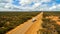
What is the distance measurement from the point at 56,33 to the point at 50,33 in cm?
26

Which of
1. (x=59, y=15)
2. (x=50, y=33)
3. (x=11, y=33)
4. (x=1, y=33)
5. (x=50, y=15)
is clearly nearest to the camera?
(x=1, y=33)

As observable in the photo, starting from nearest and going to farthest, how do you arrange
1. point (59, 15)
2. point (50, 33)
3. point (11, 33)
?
point (11, 33) < point (50, 33) < point (59, 15)

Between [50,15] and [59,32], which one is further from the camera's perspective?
[50,15]

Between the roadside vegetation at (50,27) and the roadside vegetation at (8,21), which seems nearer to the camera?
the roadside vegetation at (8,21)

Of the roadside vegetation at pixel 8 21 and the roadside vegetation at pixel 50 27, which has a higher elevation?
the roadside vegetation at pixel 8 21

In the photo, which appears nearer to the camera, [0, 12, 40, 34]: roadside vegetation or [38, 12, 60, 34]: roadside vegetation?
[0, 12, 40, 34]: roadside vegetation

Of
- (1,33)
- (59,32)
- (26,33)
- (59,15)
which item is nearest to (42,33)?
(59,32)

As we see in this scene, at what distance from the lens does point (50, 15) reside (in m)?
12.3

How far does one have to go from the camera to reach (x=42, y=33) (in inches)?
277

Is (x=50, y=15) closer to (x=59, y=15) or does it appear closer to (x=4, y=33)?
(x=59, y=15)

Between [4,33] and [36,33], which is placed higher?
[4,33]

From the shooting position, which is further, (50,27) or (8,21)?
(8,21)

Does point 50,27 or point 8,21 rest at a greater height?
point 8,21

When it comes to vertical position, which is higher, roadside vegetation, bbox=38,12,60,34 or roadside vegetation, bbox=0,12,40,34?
roadside vegetation, bbox=0,12,40,34
